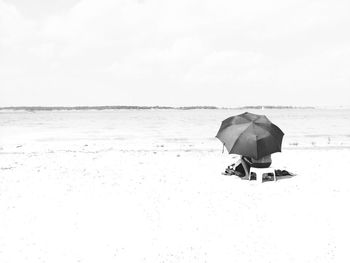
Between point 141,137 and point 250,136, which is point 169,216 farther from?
point 141,137

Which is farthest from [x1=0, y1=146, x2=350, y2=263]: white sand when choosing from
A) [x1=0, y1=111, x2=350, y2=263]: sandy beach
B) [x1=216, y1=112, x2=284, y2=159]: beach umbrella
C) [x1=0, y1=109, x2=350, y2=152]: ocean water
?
[x1=0, y1=109, x2=350, y2=152]: ocean water

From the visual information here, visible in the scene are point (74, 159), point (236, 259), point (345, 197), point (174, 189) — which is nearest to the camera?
point (236, 259)

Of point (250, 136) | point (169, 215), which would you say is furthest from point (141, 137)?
point (169, 215)

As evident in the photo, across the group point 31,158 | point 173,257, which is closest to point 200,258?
point 173,257

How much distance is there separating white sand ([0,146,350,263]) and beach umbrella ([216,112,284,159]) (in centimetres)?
101

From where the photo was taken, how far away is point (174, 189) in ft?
36.7

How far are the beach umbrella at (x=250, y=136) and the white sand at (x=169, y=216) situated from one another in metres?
1.01

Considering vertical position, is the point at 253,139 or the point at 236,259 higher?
the point at 253,139

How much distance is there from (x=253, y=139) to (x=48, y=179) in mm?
6468

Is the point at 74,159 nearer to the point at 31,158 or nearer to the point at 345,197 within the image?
the point at 31,158

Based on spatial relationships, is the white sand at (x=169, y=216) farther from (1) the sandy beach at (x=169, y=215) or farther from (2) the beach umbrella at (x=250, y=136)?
(2) the beach umbrella at (x=250, y=136)

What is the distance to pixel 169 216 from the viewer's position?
8.60 meters

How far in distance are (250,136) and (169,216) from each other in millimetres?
4910

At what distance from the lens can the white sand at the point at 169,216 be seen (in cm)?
668
